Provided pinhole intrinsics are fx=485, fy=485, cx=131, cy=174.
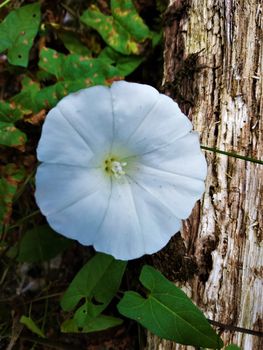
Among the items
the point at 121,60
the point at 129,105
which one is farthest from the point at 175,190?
the point at 121,60

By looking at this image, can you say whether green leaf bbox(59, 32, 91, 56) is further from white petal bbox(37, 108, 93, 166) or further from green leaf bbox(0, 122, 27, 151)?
white petal bbox(37, 108, 93, 166)

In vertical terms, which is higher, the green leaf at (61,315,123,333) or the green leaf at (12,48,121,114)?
the green leaf at (12,48,121,114)

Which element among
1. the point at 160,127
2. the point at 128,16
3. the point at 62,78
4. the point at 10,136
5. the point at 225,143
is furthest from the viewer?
the point at 128,16

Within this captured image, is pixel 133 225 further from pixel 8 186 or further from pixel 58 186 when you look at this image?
pixel 8 186

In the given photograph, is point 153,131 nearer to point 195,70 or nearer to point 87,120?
point 87,120

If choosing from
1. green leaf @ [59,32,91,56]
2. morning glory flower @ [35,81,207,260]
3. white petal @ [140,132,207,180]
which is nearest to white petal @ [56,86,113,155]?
morning glory flower @ [35,81,207,260]

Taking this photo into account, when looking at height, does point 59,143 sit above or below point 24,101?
below
